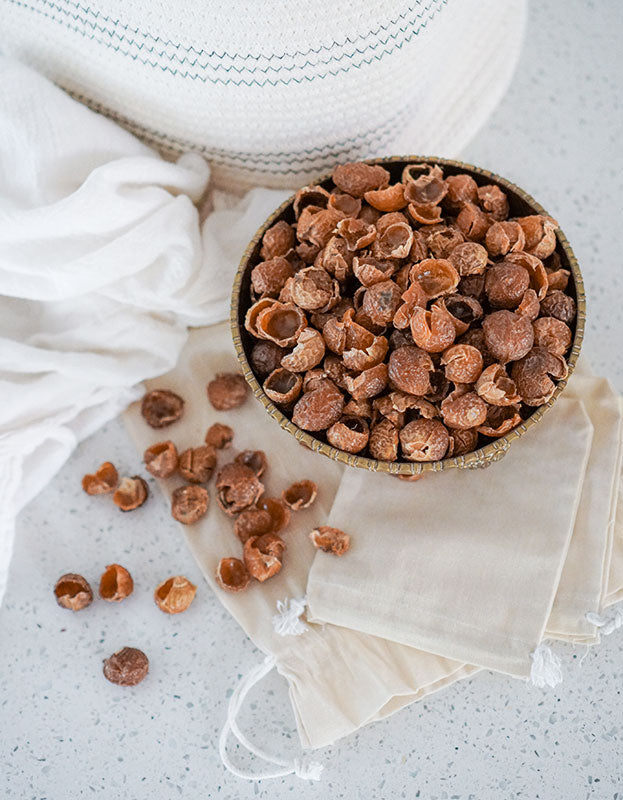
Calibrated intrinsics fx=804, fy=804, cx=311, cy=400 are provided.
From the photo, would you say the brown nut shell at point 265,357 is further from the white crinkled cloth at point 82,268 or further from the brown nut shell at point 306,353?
the white crinkled cloth at point 82,268

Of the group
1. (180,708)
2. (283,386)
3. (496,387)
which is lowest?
(180,708)

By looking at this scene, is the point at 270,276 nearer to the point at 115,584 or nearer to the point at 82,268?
the point at 82,268

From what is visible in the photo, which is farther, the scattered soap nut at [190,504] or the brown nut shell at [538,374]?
the scattered soap nut at [190,504]

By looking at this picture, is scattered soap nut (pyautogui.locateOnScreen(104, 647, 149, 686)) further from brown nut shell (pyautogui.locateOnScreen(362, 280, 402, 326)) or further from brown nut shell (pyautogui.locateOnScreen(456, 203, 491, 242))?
brown nut shell (pyautogui.locateOnScreen(456, 203, 491, 242))

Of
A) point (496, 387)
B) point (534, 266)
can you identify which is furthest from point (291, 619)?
point (534, 266)

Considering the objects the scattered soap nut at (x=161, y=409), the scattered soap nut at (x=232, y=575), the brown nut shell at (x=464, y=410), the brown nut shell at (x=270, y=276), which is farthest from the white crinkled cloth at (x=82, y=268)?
the brown nut shell at (x=464, y=410)

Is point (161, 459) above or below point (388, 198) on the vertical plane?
below

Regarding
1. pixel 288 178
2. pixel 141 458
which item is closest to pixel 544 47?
pixel 288 178
